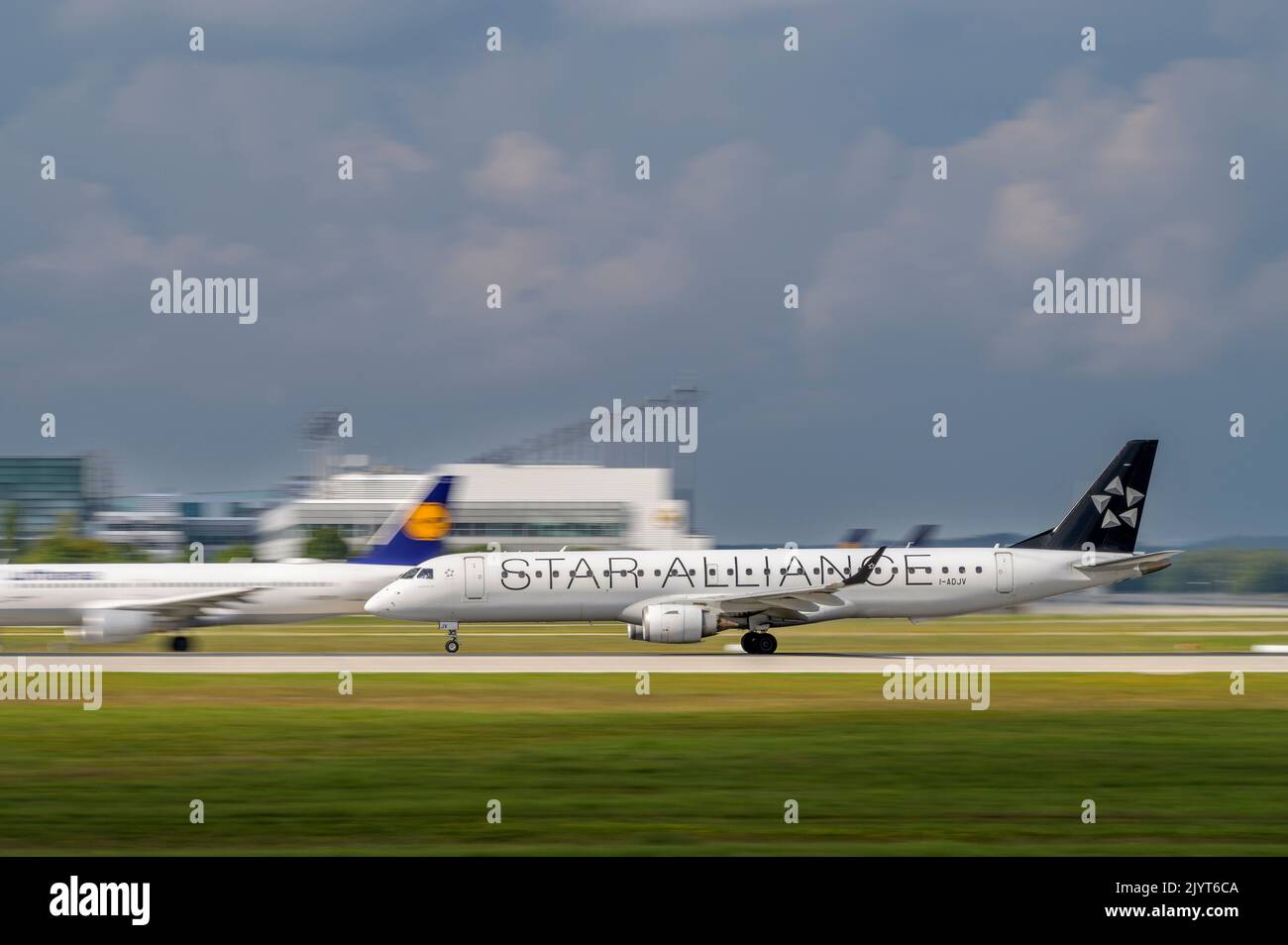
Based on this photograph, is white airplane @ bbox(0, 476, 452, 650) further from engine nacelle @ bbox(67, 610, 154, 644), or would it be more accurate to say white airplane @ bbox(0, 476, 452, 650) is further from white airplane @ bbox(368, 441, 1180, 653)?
white airplane @ bbox(368, 441, 1180, 653)

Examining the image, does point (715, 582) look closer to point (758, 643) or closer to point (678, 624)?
point (758, 643)

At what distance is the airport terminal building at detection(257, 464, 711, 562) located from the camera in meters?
148

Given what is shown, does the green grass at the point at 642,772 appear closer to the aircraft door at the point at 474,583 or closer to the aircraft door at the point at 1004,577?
the aircraft door at the point at 474,583

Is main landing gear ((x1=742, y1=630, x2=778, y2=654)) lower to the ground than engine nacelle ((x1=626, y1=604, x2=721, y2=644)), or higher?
lower

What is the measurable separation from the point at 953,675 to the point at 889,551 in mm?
10076

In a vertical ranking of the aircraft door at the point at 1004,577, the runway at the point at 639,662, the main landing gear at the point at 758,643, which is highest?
the aircraft door at the point at 1004,577

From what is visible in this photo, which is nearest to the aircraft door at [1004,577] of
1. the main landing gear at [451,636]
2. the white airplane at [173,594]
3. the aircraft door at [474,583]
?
the aircraft door at [474,583]

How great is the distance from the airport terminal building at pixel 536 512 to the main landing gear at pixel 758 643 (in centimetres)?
10021

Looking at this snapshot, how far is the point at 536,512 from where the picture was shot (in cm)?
15088

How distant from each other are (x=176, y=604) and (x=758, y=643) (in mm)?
17274

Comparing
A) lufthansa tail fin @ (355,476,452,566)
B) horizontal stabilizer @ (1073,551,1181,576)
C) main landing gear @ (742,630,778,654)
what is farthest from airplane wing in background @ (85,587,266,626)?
horizontal stabilizer @ (1073,551,1181,576)

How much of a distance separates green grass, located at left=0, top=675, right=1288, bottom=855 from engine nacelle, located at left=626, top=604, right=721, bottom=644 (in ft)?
32.2

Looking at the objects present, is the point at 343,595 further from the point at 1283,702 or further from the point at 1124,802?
the point at 1124,802

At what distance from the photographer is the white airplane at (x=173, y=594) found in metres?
44.5
